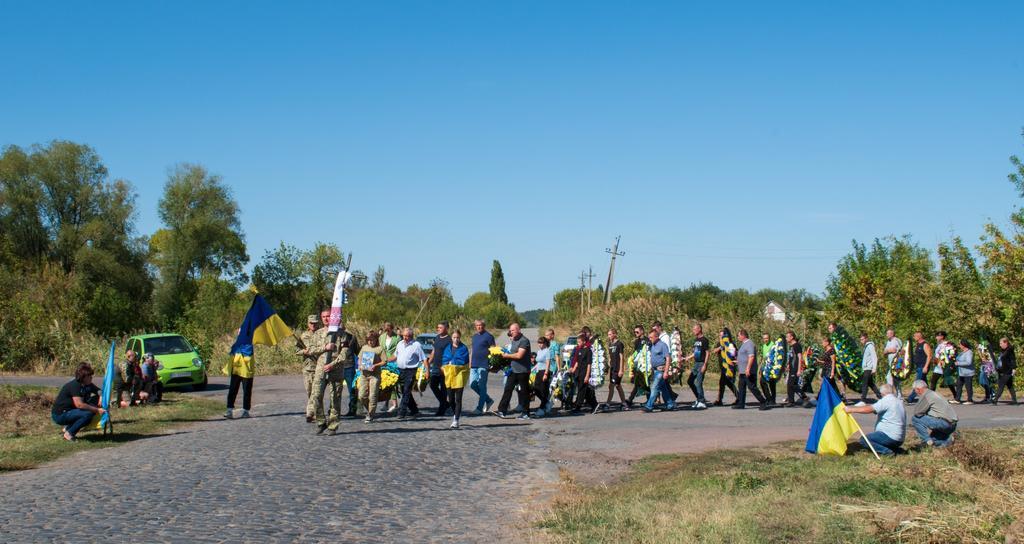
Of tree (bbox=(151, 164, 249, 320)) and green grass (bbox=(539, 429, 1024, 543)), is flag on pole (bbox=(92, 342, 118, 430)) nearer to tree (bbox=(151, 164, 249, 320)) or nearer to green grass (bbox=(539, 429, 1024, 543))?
green grass (bbox=(539, 429, 1024, 543))

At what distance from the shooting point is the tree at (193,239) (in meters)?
58.9

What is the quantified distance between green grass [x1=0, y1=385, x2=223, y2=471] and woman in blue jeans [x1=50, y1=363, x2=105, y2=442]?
247mm

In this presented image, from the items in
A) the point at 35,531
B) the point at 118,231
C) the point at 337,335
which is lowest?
the point at 35,531

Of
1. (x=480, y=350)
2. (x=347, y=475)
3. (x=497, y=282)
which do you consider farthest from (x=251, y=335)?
(x=497, y=282)

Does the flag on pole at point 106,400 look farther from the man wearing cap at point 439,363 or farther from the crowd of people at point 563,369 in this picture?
the man wearing cap at point 439,363

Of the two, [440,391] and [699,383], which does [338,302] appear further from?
[699,383]

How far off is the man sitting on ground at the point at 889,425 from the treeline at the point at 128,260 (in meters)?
33.0

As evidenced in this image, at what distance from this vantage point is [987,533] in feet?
23.2

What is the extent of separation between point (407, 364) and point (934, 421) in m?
9.46

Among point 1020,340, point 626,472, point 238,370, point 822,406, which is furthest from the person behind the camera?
point 1020,340

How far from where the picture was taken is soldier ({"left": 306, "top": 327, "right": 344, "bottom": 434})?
577 inches

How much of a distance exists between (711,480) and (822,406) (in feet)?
11.2

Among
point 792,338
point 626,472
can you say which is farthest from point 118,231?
point 626,472

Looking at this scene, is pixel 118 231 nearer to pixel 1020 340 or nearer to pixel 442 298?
pixel 442 298
